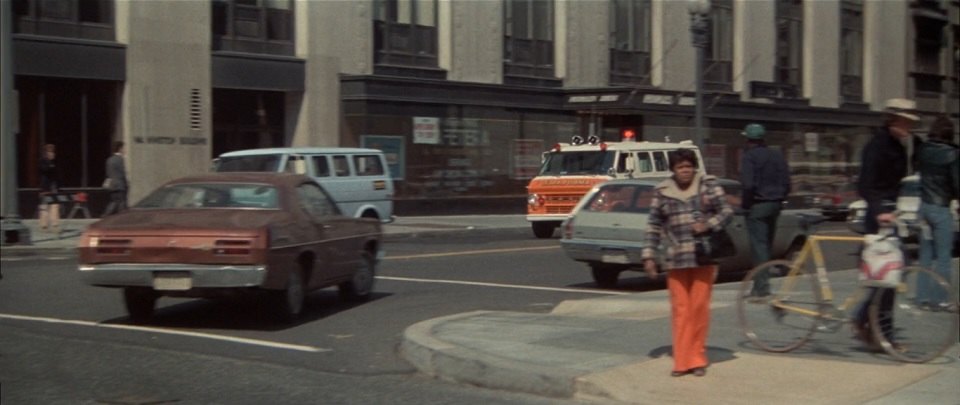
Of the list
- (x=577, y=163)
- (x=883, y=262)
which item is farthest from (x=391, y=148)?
(x=883, y=262)

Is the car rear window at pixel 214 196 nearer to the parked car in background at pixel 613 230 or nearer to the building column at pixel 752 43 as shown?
the parked car in background at pixel 613 230

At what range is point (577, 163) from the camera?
25.4 meters

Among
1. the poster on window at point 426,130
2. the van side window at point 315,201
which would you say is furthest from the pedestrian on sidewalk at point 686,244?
the poster on window at point 426,130

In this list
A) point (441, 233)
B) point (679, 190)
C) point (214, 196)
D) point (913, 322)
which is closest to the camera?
point (679, 190)

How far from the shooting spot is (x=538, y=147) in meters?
38.6

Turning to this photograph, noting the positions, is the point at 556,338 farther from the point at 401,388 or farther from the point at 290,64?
the point at 290,64

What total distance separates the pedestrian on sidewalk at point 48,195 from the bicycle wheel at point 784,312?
1760 cm

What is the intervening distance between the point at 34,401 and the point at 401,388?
2443mm

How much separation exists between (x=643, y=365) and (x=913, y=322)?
2.00m

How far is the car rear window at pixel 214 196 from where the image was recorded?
39.9ft


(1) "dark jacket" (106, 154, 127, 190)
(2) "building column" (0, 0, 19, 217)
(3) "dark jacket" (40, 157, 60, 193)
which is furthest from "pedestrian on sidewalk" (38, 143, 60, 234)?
(2) "building column" (0, 0, 19, 217)

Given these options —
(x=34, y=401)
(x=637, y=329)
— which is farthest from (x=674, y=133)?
(x=34, y=401)

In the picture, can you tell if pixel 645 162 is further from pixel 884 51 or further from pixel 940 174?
pixel 884 51

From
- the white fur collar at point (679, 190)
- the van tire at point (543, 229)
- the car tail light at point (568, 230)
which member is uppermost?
the white fur collar at point (679, 190)
